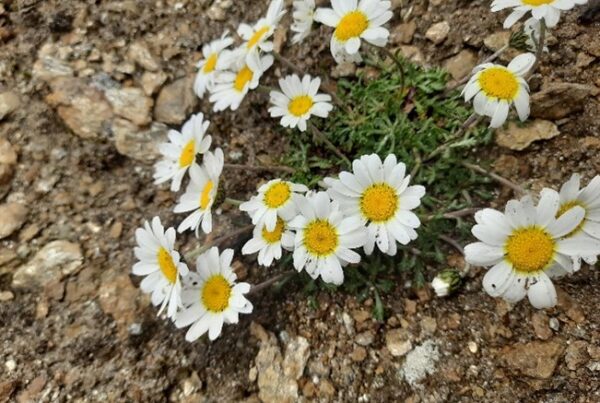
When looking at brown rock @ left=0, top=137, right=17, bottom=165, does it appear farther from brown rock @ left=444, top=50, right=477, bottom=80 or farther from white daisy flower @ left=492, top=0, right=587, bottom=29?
white daisy flower @ left=492, top=0, right=587, bottom=29

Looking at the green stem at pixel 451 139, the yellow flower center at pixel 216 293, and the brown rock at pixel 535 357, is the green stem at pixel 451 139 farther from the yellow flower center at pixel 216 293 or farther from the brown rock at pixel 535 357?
the yellow flower center at pixel 216 293

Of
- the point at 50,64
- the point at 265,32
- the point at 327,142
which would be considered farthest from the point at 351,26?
the point at 50,64

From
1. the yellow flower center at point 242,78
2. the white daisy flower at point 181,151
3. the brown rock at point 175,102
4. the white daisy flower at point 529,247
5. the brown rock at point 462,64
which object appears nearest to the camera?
the white daisy flower at point 529,247

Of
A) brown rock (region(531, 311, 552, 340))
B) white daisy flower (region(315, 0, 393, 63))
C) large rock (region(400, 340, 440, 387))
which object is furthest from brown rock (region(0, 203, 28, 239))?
brown rock (region(531, 311, 552, 340))

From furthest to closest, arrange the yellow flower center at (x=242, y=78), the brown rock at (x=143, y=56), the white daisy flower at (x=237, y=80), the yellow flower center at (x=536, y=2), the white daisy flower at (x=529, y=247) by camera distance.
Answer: the brown rock at (x=143, y=56), the yellow flower center at (x=242, y=78), the white daisy flower at (x=237, y=80), the yellow flower center at (x=536, y=2), the white daisy flower at (x=529, y=247)

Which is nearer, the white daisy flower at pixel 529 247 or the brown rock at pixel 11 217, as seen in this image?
the white daisy flower at pixel 529 247

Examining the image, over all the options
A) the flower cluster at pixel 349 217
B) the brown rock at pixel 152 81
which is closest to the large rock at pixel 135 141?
the brown rock at pixel 152 81
